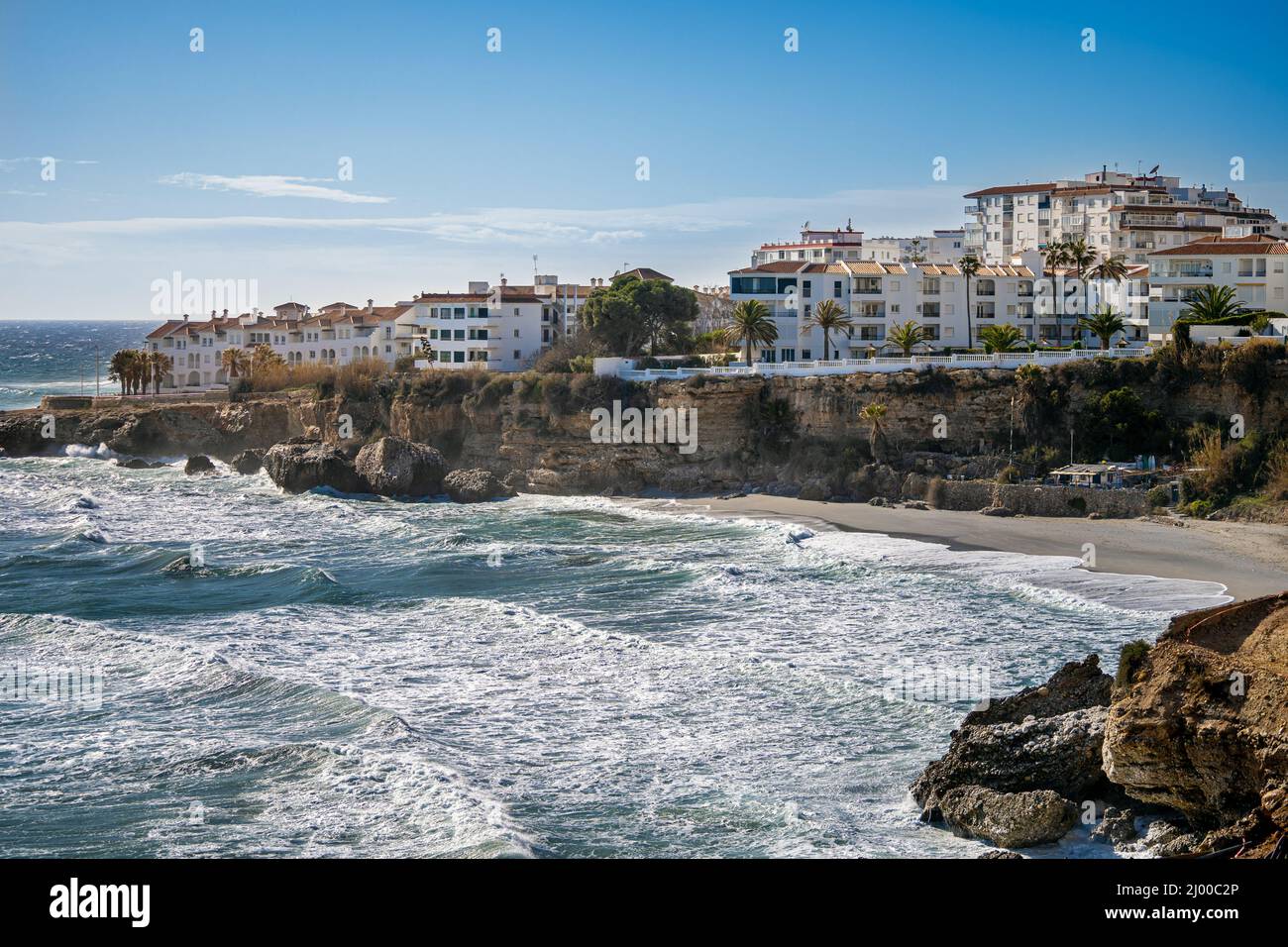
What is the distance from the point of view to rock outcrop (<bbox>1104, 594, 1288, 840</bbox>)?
1543 cm

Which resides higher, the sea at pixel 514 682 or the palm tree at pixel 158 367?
the palm tree at pixel 158 367

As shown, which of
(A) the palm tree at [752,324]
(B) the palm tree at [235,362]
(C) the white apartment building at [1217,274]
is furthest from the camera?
(B) the palm tree at [235,362]

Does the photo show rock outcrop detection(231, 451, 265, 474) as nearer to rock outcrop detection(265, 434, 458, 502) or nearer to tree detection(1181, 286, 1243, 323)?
rock outcrop detection(265, 434, 458, 502)

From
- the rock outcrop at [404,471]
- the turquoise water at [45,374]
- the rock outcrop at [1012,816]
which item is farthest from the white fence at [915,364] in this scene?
the turquoise water at [45,374]

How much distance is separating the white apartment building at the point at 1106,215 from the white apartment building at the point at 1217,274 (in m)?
15.2

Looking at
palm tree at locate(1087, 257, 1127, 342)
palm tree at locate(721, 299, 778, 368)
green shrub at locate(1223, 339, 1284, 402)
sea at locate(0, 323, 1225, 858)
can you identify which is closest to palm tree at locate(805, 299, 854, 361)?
palm tree at locate(721, 299, 778, 368)

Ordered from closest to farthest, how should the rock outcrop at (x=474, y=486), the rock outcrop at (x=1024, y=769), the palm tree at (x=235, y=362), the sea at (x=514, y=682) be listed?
the rock outcrop at (x=1024, y=769)
the sea at (x=514, y=682)
the rock outcrop at (x=474, y=486)
the palm tree at (x=235, y=362)

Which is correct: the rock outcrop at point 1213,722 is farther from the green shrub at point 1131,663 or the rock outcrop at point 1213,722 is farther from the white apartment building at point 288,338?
the white apartment building at point 288,338

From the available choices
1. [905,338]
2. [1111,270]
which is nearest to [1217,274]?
[1111,270]

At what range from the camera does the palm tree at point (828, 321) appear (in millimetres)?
64688

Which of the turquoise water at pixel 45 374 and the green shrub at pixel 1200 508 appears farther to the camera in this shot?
the turquoise water at pixel 45 374

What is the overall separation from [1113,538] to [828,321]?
978 inches
